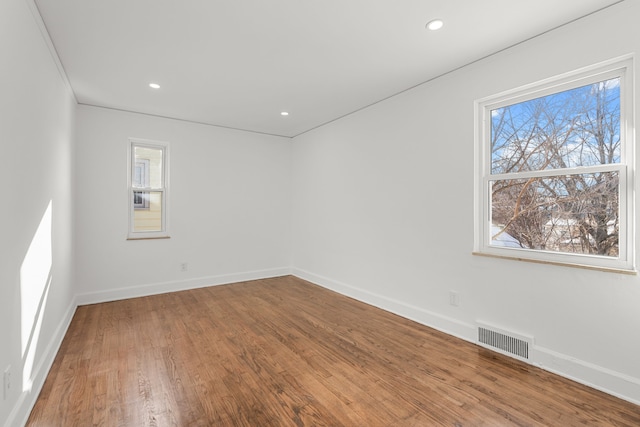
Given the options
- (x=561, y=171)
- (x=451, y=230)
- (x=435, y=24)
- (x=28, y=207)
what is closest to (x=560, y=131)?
(x=561, y=171)

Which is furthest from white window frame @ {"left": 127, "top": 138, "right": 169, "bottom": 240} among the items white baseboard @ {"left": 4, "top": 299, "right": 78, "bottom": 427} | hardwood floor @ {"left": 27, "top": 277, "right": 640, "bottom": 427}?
white baseboard @ {"left": 4, "top": 299, "right": 78, "bottom": 427}

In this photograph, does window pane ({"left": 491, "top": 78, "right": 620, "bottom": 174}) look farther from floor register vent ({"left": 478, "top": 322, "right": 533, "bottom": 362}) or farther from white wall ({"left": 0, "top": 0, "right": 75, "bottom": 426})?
white wall ({"left": 0, "top": 0, "right": 75, "bottom": 426})

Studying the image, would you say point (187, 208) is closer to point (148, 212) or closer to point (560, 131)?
point (148, 212)

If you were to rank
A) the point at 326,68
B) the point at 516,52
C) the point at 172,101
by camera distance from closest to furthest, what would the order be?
the point at 516,52 → the point at 326,68 → the point at 172,101

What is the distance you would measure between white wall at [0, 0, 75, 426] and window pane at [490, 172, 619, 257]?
11.4ft

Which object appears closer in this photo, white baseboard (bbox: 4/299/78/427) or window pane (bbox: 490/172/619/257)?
white baseboard (bbox: 4/299/78/427)

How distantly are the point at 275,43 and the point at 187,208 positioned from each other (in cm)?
306

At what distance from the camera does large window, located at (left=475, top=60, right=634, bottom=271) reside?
82.7 inches

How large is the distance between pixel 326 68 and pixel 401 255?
7.15 ft

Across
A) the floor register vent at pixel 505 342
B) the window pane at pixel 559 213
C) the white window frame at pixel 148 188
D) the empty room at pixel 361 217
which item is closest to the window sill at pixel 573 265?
the empty room at pixel 361 217

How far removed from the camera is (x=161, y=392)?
6.82 feet

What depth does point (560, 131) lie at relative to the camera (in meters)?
2.41

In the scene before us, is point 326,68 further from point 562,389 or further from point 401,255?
point 562,389

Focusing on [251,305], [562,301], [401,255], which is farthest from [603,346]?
[251,305]
